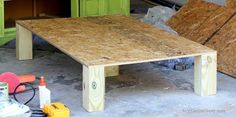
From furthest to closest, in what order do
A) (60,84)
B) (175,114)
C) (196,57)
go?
(60,84) < (196,57) < (175,114)

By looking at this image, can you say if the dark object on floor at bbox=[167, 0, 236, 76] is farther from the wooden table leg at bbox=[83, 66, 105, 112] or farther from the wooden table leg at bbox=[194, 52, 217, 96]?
the wooden table leg at bbox=[83, 66, 105, 112]

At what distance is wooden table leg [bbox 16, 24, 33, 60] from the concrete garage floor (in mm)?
77

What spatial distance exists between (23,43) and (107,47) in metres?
1.32

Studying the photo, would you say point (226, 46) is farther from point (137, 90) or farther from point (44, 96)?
point (44, 96)

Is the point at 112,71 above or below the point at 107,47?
below

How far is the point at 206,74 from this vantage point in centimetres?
419

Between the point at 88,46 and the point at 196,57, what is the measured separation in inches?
33.1

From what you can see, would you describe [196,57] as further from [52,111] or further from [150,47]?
[52,111]

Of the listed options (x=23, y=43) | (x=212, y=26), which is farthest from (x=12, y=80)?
(x=212, y=26)

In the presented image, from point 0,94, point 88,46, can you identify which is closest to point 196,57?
point 88,46

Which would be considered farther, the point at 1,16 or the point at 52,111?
the point at 1,16

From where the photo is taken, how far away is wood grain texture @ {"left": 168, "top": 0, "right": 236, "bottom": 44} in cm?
563

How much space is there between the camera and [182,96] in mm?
4273

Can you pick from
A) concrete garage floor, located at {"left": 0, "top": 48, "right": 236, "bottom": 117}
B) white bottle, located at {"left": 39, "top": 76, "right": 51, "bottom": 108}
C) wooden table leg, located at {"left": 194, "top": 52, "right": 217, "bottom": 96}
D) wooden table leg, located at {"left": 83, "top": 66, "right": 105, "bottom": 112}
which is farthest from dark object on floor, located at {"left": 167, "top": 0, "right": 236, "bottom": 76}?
white bottle, located at {"left": 39, "top": 76, "right": 51, "bottom": 108}
